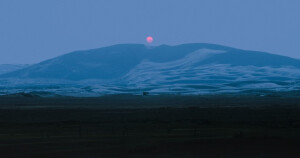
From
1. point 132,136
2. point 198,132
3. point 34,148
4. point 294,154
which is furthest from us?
point 198,132

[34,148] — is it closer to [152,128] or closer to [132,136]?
[132,136]

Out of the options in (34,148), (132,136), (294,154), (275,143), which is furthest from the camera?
(132,136)

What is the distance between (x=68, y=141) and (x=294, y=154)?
1225cm

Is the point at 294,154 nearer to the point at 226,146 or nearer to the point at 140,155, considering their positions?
the point at 226,146

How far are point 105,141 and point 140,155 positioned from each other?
5.44m

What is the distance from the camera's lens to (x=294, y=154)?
898 inches

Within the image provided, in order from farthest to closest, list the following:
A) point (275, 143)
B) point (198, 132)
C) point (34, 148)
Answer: point (198, 132), point (275, 143), point (34, 148)

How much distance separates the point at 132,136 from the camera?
3083 cm

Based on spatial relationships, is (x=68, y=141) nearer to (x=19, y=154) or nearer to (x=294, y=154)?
(x=19, y=154)

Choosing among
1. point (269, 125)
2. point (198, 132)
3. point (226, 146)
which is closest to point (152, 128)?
point (198, 132)

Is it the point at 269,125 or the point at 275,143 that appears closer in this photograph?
the point at 275,143

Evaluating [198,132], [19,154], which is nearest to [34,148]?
[19,154]

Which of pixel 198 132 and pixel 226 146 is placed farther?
pixel 198 132

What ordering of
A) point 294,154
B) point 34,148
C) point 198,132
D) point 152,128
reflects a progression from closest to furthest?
point 294,154, point 34,148, point 198,132, point 152,128
